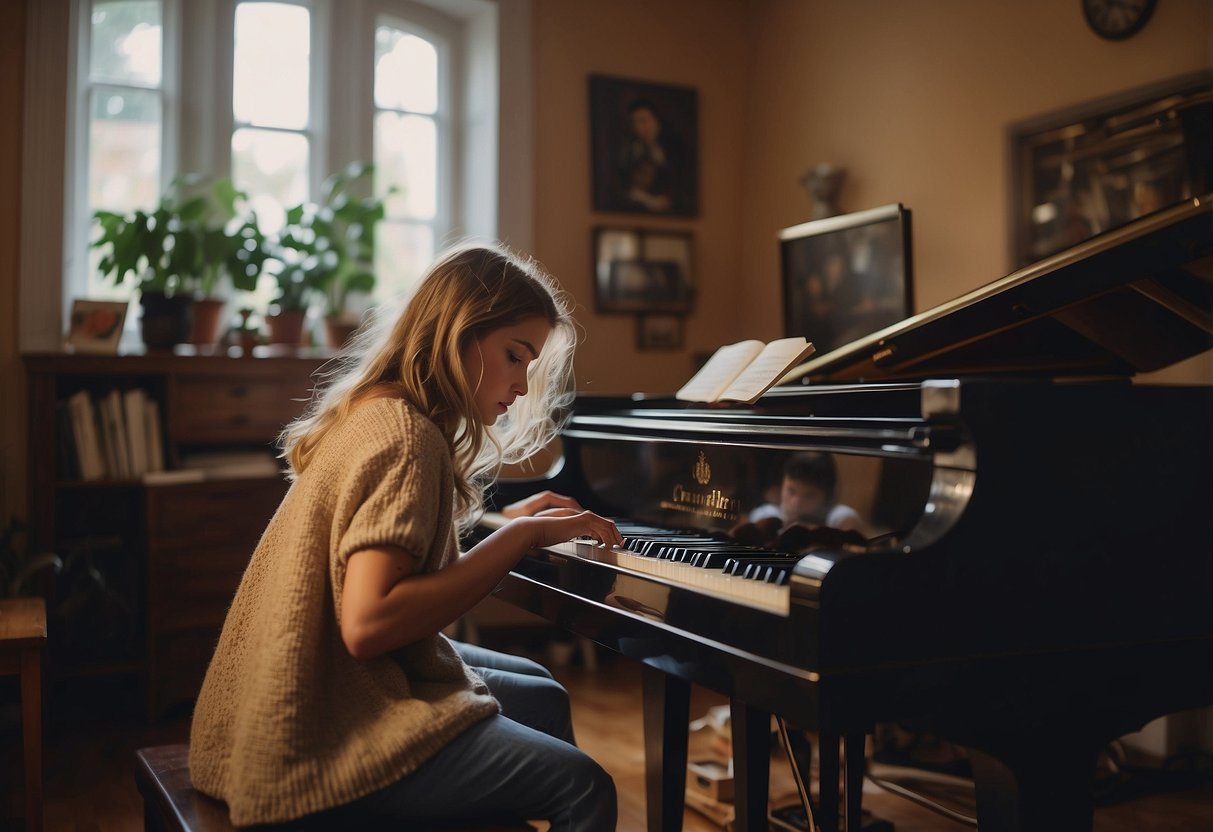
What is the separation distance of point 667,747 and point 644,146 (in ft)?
10.1

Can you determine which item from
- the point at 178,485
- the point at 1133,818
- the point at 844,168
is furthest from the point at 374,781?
the point at 844,168

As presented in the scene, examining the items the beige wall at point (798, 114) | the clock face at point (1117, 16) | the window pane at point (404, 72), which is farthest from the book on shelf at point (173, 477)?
the clock face at point (1117, 16)

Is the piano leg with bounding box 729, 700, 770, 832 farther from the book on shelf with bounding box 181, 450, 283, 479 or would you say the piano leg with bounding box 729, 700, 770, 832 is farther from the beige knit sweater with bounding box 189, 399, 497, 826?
the book on shelf with bounding box 181, 450, 283, 479

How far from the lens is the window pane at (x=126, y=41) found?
3.86m

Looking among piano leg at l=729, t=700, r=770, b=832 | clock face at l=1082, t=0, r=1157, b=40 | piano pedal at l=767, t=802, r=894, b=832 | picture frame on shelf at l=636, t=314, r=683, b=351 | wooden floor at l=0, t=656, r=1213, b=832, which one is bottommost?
wooden floor at l=0, t=656, r=1213, b=832

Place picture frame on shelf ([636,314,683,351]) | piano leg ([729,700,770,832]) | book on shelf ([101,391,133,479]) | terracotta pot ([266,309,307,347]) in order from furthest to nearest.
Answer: picture frame on shelf ([636,314,683,351]) → terracotta pot ([266,309,307,347]) → book on shelf ([101,391,133,479]) → piano leg ([729,700,770,832])

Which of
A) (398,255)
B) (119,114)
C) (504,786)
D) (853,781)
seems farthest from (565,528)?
(119,114)

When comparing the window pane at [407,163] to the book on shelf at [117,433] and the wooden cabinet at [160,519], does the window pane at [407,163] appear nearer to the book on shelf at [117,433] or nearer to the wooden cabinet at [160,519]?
the wooden cabinet at [160,519]

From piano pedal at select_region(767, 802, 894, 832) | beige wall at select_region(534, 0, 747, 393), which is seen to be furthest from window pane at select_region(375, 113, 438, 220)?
piano pedal at select_region(767, 802, 894, 832)

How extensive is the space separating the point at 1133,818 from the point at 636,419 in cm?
158

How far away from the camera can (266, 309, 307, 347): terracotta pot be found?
12.6 ft

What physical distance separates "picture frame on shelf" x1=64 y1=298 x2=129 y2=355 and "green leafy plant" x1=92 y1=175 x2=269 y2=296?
102 mm

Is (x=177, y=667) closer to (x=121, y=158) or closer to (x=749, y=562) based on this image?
(x=121, y=158)

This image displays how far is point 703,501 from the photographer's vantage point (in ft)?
6.51
